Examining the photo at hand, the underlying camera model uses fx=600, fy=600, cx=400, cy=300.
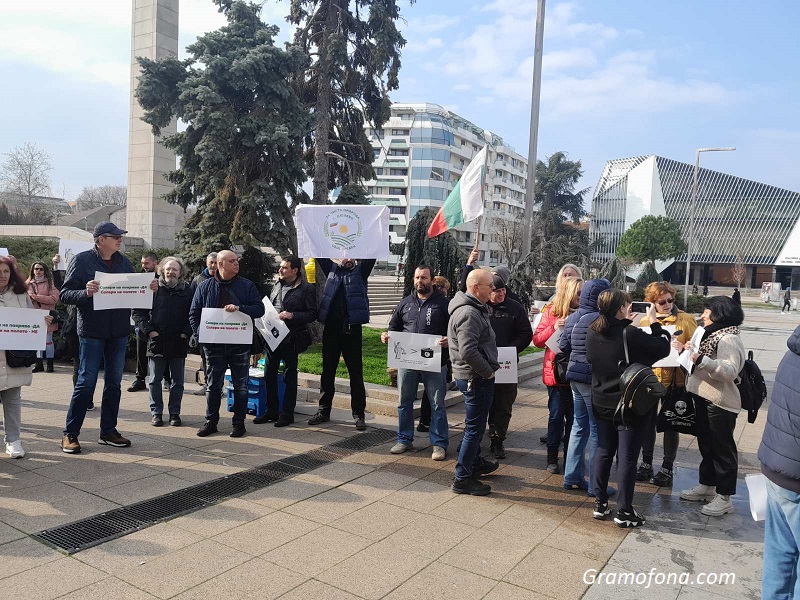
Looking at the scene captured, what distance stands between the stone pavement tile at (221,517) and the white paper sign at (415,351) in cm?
209

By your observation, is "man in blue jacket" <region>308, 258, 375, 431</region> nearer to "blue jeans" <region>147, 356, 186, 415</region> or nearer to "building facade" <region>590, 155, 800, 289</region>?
"blue jeans" <region>147, 356, 186, 415</region>

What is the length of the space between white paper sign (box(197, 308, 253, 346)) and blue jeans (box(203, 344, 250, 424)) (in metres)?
0.14

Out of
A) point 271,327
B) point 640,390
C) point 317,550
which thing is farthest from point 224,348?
point 640,390

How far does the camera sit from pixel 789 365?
9.28 ft

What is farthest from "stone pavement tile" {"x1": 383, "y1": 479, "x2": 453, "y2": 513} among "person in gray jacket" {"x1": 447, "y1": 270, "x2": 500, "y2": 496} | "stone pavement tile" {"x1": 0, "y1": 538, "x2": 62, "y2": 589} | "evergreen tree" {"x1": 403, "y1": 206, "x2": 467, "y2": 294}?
"evergreen tree" {"x1": 403, "y1": 206, "x2": 467, "y2": 294}

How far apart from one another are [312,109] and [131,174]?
7.16 m

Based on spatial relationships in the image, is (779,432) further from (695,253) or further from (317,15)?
(695,253)

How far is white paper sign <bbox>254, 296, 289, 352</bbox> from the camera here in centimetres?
696

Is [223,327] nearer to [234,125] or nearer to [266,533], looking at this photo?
[266,533]

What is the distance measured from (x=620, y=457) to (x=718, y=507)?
1.03 metres

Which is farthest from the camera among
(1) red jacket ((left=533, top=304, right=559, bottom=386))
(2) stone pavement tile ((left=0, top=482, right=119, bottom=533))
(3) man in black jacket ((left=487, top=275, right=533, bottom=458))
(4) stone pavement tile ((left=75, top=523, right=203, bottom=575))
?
(3) man in black jacket ((left=487, top=275, right=533, bottom=458))

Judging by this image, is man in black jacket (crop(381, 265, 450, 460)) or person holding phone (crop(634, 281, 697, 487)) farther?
man in black jacket (crop(381, 265, 450, 460))

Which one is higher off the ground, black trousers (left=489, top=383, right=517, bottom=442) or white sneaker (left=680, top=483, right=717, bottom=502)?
black trousers (left=489, top=383, right=517, bottom=442)

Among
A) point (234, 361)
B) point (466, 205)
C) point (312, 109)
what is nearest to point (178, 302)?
point (234, 361)
